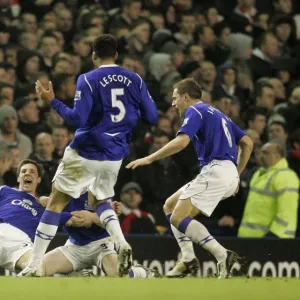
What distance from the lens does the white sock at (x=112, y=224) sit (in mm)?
9023

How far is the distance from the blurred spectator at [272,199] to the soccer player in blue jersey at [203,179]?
220cm

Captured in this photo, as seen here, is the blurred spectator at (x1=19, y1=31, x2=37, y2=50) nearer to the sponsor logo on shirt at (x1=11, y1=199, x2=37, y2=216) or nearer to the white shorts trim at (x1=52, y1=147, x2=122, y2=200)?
the sponsor logo on shirt at (x1=11, y1=199, x2=37, y2=216)

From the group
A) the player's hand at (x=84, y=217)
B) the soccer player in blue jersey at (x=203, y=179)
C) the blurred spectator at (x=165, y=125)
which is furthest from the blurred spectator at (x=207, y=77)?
the player's hand at (x=84, y=217)

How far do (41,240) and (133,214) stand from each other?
10.6 ft

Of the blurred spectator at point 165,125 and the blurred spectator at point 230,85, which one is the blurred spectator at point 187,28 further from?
the blurred spectator at point 165,125

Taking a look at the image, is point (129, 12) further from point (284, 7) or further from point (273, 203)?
point (273, 203)

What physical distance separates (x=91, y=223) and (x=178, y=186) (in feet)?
9.42

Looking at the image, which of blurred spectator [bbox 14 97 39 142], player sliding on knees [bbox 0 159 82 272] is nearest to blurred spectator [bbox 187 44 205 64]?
blurred spectator [bbox 14 97 39 142]

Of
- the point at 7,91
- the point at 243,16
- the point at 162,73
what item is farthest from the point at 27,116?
the point at 243,16

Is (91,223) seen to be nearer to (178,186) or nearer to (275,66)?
(178,186)

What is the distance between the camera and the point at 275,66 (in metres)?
15.7

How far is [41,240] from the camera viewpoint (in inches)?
362

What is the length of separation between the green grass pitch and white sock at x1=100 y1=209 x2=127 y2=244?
78 centimetres

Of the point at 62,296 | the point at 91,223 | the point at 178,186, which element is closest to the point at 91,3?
the point at 178,186
